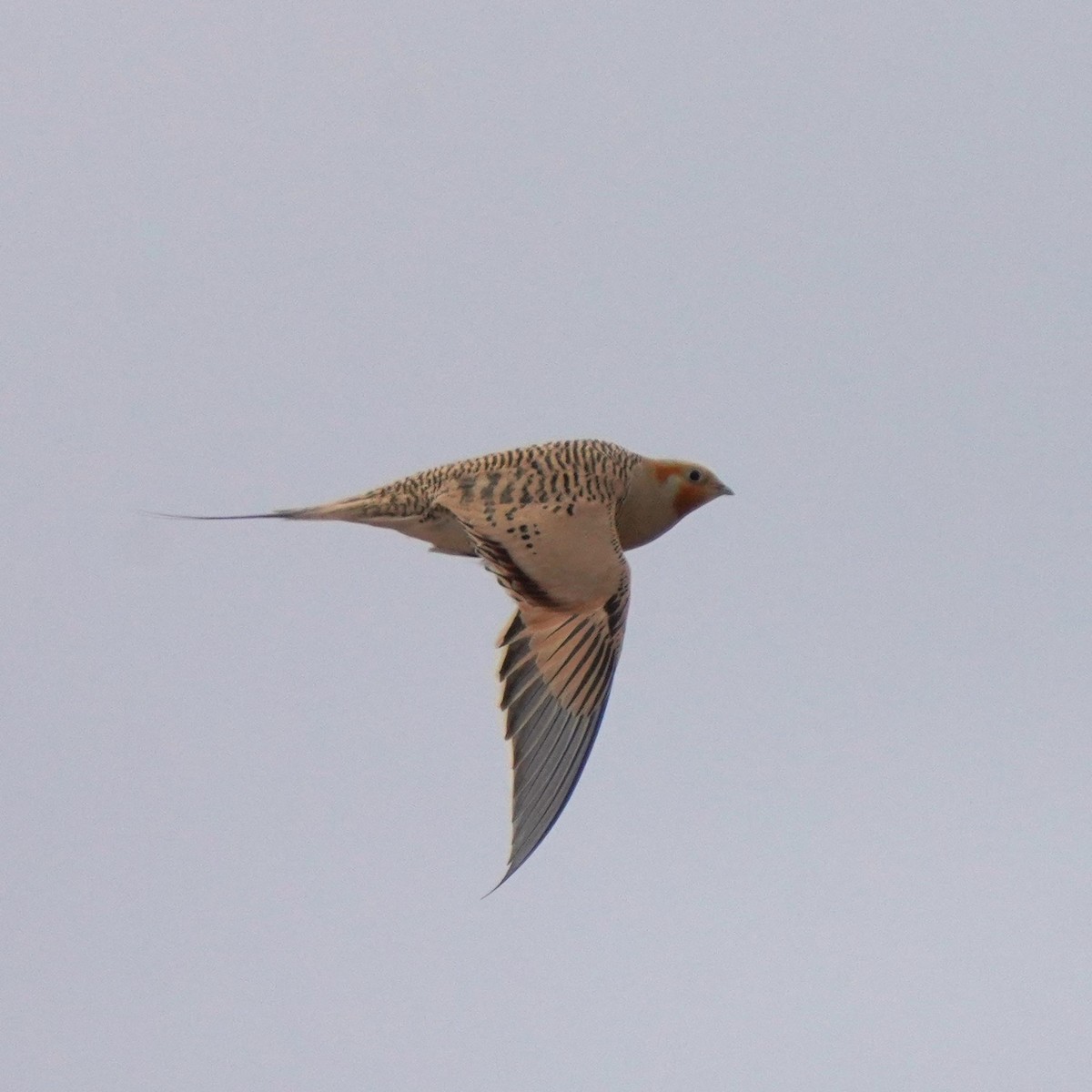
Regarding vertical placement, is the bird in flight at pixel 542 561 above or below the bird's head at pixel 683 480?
below

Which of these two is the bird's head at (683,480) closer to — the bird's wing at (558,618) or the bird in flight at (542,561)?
the bird in flight at (542,561)

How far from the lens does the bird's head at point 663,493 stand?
12094mm

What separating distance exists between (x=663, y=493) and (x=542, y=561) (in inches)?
57.2

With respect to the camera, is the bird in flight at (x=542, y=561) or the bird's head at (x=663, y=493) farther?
the bird's head at (x=663, y=493)

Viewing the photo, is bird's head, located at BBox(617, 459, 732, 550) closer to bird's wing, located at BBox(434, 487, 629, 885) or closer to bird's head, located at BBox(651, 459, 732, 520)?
bird's head, located at BBox(651, 459, 732, 520)

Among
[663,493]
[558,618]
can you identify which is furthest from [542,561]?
[663,493]

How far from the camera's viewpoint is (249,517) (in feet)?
36.1

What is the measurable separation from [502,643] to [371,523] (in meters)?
1.10

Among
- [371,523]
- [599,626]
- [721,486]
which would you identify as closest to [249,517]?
[371,523]

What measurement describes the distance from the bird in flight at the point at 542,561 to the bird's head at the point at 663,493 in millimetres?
168

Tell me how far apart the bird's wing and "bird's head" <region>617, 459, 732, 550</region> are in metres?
0.86

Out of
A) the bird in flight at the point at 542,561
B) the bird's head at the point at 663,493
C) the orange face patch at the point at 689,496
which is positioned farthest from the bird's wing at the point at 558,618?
the orange face patch at the point at 689,496

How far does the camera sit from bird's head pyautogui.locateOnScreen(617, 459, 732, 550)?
12094mm

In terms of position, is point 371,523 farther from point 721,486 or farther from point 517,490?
point 721,486
